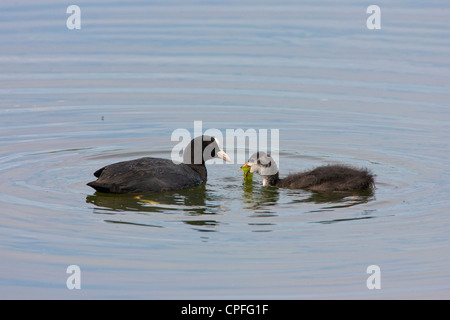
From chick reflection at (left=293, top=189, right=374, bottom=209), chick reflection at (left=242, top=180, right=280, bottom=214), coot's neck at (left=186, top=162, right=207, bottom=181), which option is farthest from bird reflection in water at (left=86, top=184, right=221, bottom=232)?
chick reflection at (left=293, top=189, right=374, bottom=209)

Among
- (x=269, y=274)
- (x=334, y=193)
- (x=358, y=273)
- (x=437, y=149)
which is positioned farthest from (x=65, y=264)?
(x=437, y=149)

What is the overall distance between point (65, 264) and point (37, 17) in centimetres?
1259

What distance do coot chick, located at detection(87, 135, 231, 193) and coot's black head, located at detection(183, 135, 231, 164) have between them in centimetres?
2

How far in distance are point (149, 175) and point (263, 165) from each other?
5.10 feet

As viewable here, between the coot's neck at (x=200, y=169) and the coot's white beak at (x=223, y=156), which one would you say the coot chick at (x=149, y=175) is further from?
the coot's white beak at (x=223, y=156)

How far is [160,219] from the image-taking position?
10305mm

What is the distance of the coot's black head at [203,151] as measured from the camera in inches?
498

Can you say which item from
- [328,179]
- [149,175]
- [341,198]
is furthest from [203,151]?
[341,198]

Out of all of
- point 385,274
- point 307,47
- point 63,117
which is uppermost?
point 307,47

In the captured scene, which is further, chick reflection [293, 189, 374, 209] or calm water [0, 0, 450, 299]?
chick reflection [293, 189, 374, 209]

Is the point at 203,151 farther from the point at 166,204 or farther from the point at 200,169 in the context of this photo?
the point at 166,204

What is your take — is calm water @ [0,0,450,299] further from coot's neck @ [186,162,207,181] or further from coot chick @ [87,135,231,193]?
coot's neck @ [186,162,207,181]

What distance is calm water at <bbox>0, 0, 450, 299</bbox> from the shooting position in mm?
8844

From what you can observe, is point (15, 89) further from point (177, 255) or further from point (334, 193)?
point (177, 255)
